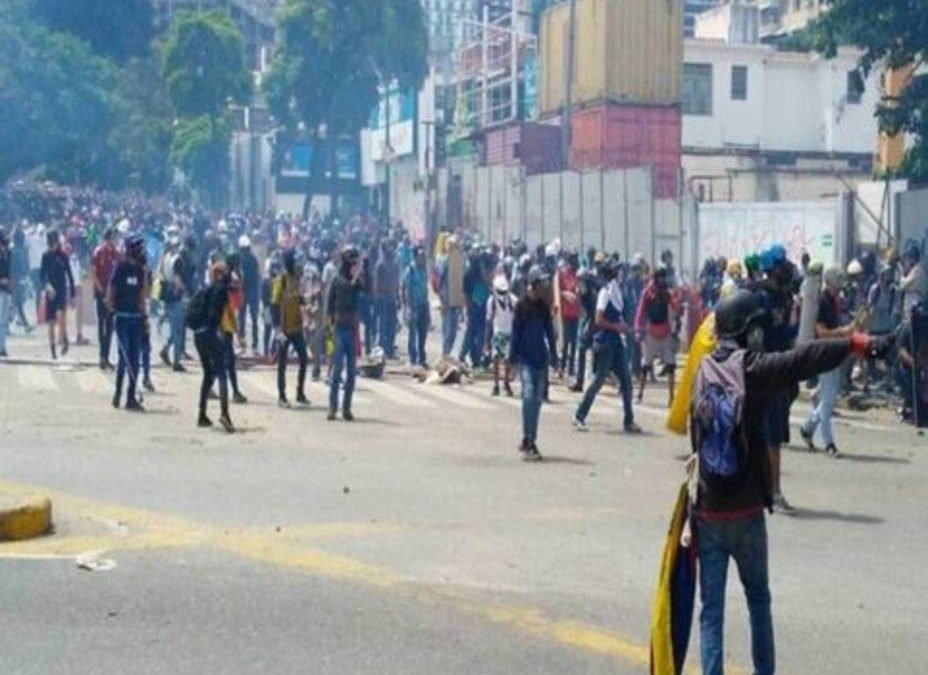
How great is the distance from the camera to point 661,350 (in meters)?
19.5

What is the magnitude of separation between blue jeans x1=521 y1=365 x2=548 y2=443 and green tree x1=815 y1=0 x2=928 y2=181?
1387cm

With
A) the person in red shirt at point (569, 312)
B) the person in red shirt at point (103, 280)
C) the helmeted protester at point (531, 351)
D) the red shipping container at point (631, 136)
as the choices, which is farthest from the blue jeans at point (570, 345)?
the red shipping container at point (631, 136)

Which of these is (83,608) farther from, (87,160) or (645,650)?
(87,160)

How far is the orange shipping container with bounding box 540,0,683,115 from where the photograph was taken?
51.4 metres

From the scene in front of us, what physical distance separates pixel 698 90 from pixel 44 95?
2208 centimetres

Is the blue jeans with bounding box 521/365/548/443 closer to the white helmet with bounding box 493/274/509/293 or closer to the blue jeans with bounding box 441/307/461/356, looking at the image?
the white helmet with bounding box 493/274/509/293

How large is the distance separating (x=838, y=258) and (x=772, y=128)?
32432 millimetres

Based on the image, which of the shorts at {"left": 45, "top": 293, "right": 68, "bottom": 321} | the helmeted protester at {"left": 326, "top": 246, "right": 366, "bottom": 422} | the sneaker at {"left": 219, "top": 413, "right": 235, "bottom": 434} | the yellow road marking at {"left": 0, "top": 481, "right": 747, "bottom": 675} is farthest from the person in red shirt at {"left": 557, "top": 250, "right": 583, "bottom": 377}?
the yellow road marking at {"left": 0, "top": 481, "right": 747, "bottom": 675}

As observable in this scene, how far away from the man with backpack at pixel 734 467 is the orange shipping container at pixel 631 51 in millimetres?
44802

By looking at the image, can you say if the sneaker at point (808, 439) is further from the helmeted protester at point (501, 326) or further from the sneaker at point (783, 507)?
the helmeted protester at point (501, 326)

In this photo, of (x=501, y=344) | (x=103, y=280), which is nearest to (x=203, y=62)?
(x=103, y=280)

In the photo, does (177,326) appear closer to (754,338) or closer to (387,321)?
(387,321)

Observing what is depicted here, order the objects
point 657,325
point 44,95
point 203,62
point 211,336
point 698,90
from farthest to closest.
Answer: point 203,62
point 698,90
point 44,95
point 657,325
point 211,336

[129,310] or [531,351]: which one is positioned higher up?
[129,310]
